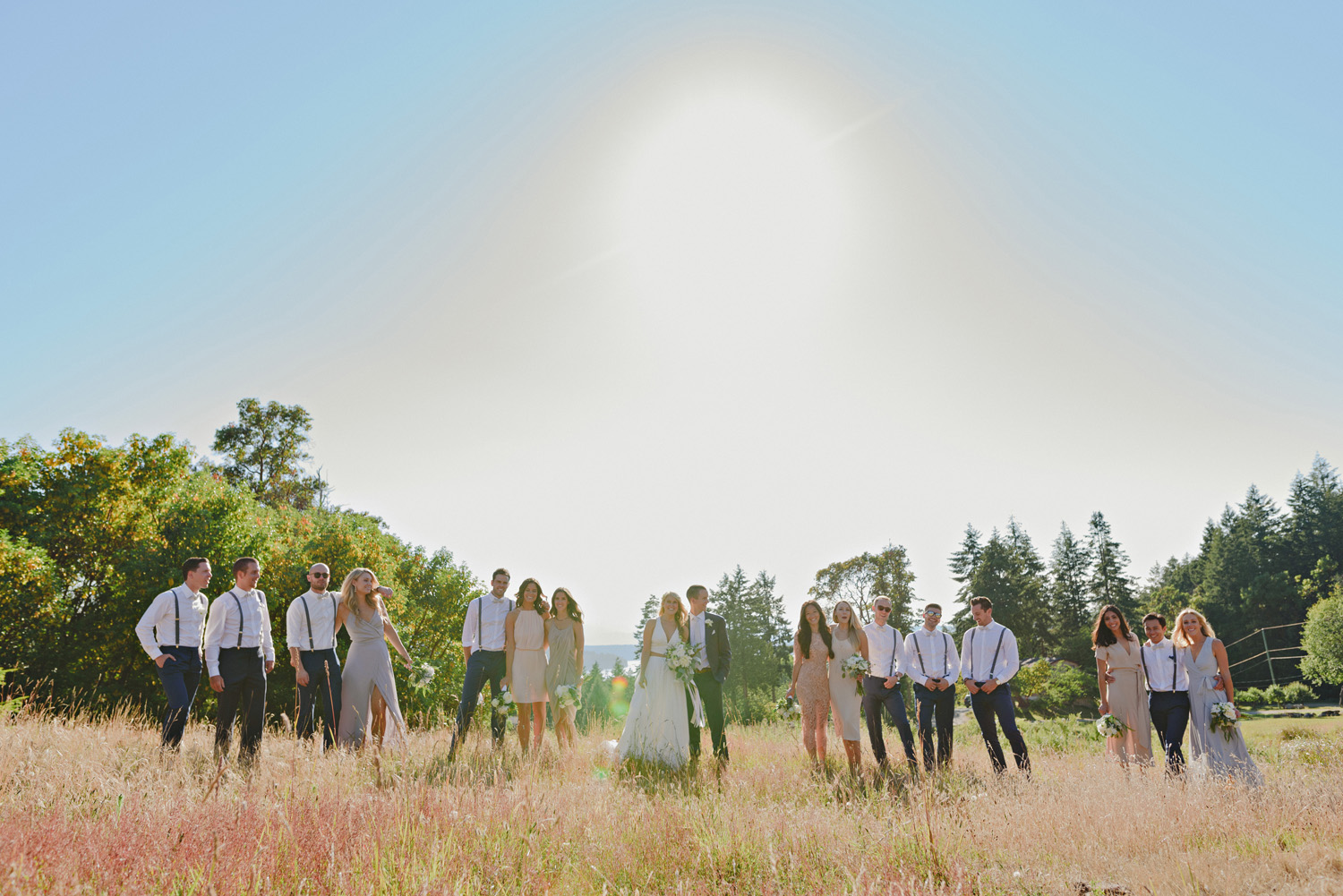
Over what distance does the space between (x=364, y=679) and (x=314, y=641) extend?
753 millimetres

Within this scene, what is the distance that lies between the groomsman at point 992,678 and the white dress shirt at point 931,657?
169 mm

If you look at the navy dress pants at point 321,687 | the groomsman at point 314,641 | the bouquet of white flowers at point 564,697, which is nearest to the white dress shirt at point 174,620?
the groomsman at point 314,641

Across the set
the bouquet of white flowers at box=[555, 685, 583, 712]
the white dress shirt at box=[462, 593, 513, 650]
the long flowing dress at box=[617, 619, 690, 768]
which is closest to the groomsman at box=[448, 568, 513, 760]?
the white dress shirt at box=[462, 593, 513, 650]

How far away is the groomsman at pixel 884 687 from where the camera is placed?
8580mm

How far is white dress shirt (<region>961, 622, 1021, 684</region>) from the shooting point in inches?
326

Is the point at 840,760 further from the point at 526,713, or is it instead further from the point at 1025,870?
the point at 1025,870

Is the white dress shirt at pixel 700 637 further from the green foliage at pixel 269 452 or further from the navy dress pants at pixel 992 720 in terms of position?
the green foliage at pixel 269 452

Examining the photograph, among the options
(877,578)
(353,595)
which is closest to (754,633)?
(877,578)

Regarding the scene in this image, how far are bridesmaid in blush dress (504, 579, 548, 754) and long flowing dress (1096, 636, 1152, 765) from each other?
713cm

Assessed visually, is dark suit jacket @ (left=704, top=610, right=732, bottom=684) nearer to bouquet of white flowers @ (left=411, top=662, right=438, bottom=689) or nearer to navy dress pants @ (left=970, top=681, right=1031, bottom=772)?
navy dress pants @ (left=970, top=681, right=1031, bottom=772)

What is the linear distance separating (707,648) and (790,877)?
4.64 meters

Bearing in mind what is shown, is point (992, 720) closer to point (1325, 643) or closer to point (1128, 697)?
point (1128, 697)

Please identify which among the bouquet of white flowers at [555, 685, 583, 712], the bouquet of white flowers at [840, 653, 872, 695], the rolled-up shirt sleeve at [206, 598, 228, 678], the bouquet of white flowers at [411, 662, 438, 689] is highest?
the rolled-up shirt sleeve at [206, 598, 228, 678]

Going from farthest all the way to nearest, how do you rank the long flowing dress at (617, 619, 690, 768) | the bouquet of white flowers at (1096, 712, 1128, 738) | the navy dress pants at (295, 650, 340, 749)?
the long flowing dress at (617, 619, 690, 768) < the bouquet of white flowers at (1096, 712, 1128, 738) < the navy dress pants at (295, 650, 340, 749)
